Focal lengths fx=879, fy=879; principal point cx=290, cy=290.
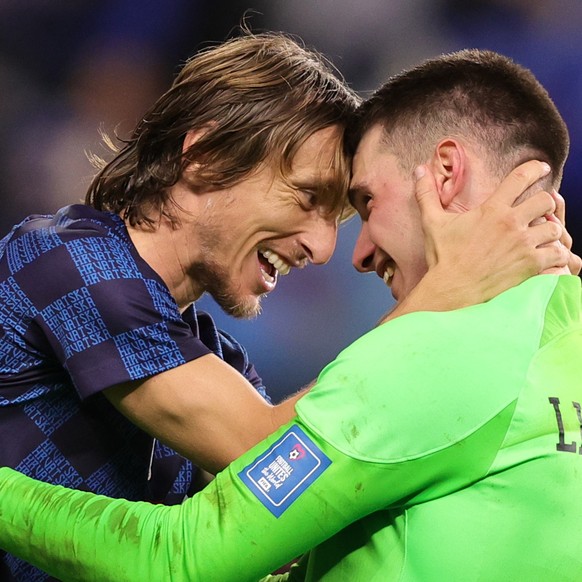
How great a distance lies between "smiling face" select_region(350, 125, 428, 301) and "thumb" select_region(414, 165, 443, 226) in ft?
0.14

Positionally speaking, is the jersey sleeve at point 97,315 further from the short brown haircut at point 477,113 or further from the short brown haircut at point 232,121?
the short brown haircut at point 477,113

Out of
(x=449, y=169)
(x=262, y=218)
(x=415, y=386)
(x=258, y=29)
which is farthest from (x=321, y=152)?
(x=258, y=29)

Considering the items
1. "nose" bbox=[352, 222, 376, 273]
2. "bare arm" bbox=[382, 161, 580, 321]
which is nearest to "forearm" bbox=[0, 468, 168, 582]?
"bare arm" bbox=[382, 161, 580, 321]

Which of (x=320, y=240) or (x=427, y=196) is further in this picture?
(x=320, y=240)

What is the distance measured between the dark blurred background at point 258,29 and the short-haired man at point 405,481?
2536 mm

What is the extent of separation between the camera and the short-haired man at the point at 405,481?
0.99 meters

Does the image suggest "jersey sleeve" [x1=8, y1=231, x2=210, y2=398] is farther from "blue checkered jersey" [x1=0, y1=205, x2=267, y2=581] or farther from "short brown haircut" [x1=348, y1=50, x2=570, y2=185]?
"short brown haircut" [x1=348, y1=50, x2=570, y2=185]

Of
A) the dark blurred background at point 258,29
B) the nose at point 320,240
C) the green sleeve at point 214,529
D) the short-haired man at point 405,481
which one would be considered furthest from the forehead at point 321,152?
the dark blurred background at point 258,29

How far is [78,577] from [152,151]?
3.68 ft

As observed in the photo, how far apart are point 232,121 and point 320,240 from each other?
33 cm

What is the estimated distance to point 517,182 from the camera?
1348 millimetres

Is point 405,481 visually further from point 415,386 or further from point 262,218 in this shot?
point 262,218

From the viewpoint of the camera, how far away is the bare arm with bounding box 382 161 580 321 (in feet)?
4.29

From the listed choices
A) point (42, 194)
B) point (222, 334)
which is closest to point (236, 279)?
point (222, 334)
